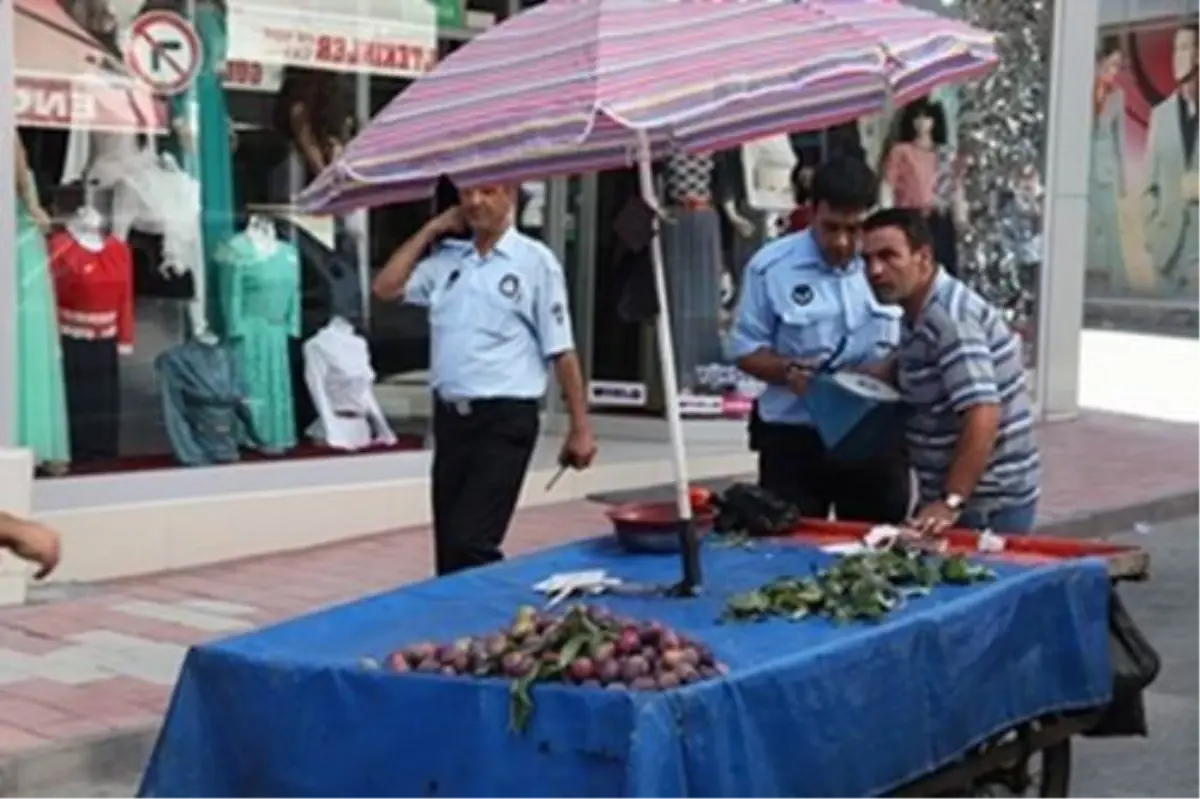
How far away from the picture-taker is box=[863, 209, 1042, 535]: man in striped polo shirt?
5.24m

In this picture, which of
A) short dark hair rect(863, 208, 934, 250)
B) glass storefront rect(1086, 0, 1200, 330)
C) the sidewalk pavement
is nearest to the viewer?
short dark hair rect(863, 208, 934, 250)

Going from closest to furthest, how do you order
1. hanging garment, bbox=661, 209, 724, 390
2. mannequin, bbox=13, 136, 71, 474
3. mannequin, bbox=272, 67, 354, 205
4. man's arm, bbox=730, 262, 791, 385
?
man's arm, bbox=730, 262, 791, 385, mannequin, bbox=13, 136, 71, 474, mannequin, bbox=272, 67, 354, 205, hanging garment, bbox=661, 209, 724, 390

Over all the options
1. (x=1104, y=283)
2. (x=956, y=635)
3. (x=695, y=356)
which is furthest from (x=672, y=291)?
(x=1104, y=283)

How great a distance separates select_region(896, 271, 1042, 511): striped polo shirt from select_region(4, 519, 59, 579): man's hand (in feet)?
7.80

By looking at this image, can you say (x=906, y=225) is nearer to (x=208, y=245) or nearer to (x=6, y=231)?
(x=6, y=231)

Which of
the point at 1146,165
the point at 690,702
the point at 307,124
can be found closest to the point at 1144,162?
the point at 1146,165

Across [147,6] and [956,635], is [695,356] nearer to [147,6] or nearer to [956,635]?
[147,6]

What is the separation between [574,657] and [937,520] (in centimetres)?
165

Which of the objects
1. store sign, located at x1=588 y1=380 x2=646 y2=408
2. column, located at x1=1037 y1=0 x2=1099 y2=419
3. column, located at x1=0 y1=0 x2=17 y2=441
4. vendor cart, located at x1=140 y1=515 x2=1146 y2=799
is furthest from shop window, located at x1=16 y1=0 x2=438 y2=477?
column, located at x1=1037 y1=0 x2=1099 y2=419

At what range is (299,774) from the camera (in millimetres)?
4141

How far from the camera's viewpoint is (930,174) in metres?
14.6

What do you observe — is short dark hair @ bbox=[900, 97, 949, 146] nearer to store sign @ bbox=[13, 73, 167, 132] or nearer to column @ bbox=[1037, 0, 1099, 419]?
column @ bbox=[1037, 0, 1099, 419]

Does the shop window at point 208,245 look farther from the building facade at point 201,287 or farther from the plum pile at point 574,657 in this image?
the plum pile at point 574,657

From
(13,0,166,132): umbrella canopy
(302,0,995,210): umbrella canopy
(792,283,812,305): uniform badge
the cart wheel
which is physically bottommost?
the cart wheel
